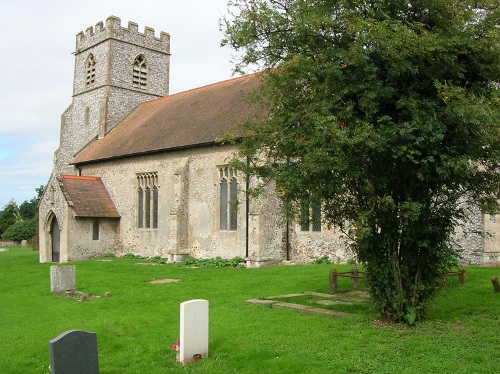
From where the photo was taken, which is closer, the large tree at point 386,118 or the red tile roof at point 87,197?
the large tree at point 386,118

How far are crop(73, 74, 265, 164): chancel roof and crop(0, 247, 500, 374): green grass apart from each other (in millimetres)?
10000

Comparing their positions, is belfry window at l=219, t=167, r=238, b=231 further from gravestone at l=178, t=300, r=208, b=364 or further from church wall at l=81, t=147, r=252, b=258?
gravestone at l=178, t=300, r=208, b=364

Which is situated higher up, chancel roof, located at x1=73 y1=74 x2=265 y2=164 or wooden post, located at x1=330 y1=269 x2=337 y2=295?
chancel roof, located at x1=73 y1=74 x2=265 y2=164

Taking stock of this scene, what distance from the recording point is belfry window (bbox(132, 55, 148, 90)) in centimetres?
3394

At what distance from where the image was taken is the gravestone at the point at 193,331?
760cm

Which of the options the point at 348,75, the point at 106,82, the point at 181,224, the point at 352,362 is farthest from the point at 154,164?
the point at 352,362

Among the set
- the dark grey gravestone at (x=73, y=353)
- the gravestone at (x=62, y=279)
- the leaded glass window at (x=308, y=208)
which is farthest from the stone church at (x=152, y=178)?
the dark grey gravestone at (x=73, y=353)

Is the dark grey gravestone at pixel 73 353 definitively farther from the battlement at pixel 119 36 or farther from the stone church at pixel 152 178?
the battlement at pixel 119 36

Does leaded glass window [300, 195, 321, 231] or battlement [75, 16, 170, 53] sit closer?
leaded glass window [300, 195, 321, 231]

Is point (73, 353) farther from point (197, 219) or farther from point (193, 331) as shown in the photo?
point (197, 219)

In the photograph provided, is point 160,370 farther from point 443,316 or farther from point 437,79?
point 437,79

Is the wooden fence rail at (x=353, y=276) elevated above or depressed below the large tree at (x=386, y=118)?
below

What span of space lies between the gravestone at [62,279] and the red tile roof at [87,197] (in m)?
12.0

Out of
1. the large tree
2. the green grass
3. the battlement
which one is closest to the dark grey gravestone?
the green grass
